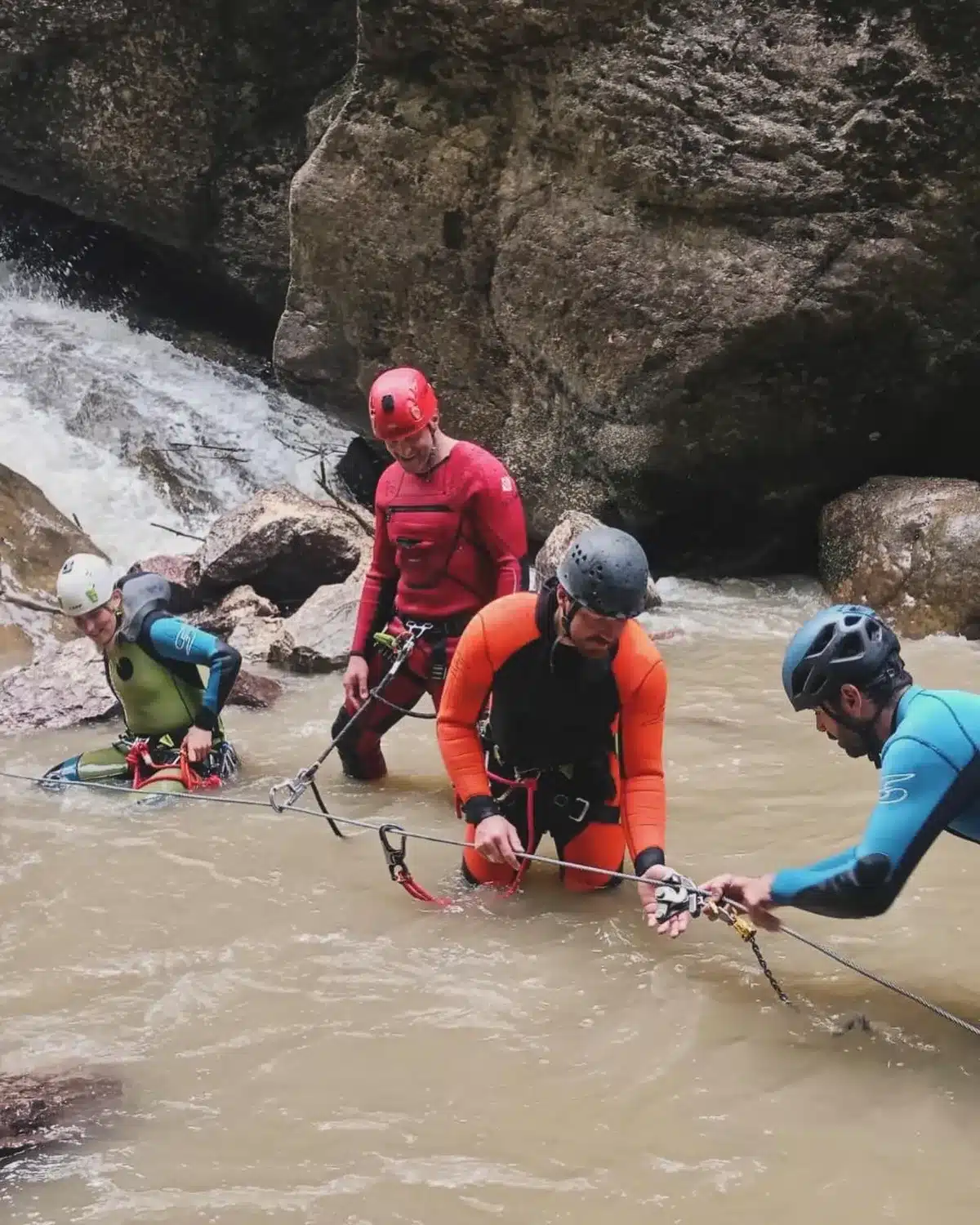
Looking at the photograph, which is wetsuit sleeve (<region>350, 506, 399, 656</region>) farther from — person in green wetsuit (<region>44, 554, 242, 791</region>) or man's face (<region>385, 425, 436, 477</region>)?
person in green wetsuit (<region>44, 554, 242, 791</region>)

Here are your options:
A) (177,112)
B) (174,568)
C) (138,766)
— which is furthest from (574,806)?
(177,112)

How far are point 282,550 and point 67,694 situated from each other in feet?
7.68

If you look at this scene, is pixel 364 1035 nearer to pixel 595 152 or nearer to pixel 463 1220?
pixel 463 1220

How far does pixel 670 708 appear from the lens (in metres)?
6.43

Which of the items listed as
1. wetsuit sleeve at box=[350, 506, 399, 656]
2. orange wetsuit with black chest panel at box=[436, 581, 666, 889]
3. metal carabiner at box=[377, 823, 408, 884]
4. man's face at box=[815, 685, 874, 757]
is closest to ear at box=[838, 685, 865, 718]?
man's face at box=[815, 685, 874, 757]

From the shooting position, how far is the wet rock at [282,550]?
347 inches

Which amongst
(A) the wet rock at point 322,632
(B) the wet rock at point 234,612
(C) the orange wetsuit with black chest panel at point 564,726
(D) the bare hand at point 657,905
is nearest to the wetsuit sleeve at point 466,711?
(C) the orange wetsuit with black chest panel at point 564,726

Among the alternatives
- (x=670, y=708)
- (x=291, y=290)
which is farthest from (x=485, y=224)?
(x=670, y=708)

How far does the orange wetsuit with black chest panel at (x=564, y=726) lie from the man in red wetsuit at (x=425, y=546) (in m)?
1.10

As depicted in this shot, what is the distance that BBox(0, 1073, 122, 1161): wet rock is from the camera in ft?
8.87

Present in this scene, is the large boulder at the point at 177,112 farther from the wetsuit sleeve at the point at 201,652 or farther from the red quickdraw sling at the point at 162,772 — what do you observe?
the red quickdraw sling at the point at 162,772

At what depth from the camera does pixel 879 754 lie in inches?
117

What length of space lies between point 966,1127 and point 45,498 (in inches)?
382

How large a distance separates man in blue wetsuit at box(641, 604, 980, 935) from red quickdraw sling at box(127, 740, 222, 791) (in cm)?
304
